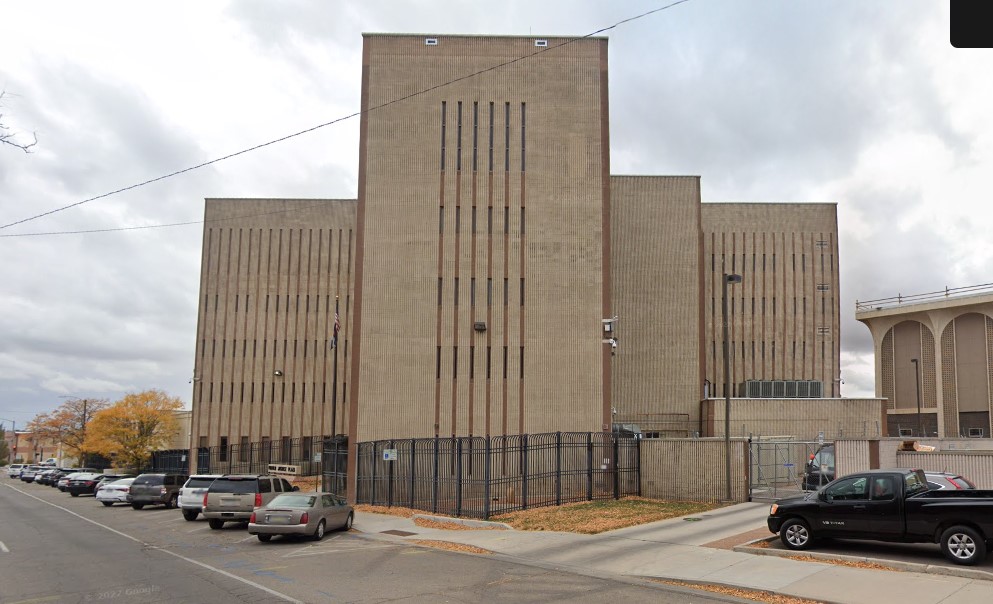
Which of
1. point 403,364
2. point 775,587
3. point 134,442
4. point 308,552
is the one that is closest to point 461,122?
point 403,364

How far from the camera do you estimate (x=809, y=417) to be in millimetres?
49500

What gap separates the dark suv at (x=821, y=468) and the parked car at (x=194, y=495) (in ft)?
65.5

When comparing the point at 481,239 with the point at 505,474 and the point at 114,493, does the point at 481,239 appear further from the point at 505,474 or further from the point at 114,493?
the point at 114,493

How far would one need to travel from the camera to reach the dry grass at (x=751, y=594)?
11.3 meters

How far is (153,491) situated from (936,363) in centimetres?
5763

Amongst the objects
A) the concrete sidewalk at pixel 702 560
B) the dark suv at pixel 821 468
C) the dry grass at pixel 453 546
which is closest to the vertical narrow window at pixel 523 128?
the dark suv at pixel 821 468

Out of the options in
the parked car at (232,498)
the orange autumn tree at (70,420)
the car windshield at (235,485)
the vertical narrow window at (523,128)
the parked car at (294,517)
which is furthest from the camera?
the orange autumn tree at (70,420)

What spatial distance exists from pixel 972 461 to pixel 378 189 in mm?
26735

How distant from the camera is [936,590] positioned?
1134 cm

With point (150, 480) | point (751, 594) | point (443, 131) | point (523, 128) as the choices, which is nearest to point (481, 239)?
point (443, 131)

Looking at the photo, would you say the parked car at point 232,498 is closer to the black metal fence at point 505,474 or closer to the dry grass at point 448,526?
the dry grass at point 448,526

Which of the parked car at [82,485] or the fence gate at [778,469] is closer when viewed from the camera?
the fence gate at [778,469]

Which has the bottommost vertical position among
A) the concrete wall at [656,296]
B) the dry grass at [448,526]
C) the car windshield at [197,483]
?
the dry grass at [448,526]

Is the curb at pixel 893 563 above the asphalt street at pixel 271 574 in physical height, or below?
above
